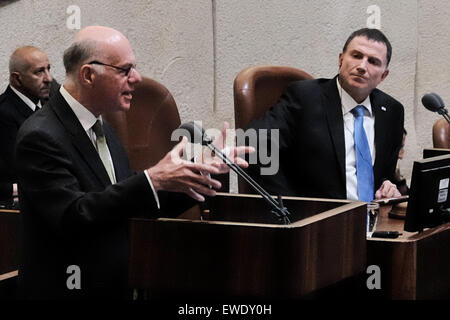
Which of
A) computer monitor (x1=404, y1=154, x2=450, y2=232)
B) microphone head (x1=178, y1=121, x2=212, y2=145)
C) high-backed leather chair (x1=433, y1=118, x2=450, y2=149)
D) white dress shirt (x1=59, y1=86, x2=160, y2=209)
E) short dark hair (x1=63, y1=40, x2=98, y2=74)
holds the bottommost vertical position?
computer monitor (x1=404, y1=154, x2=450, y2=232)

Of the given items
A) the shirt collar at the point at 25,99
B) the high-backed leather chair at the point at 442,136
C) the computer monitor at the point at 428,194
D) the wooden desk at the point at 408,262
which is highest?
the shirt collar at the point at 25,99

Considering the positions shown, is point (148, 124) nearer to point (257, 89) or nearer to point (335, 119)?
point (257, 89)

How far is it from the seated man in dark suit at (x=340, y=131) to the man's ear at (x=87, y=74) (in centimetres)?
124

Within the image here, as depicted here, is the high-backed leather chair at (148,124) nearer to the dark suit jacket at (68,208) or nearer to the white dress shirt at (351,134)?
the white dress shirt at (351,134)

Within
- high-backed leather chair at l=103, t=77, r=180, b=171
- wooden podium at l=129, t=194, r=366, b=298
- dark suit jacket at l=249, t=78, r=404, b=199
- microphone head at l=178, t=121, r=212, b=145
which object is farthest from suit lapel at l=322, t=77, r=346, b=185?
microphone head at l=178, t=121, r=212, b=145

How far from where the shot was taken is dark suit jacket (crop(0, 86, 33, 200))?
4266mm

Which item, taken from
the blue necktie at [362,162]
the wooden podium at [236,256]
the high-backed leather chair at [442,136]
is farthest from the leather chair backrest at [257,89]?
the wooden podium at [236,256]

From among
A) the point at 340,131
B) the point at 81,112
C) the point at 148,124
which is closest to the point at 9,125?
the point at 148,124

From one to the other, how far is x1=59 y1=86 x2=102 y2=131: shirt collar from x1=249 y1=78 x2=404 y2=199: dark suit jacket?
1184mm

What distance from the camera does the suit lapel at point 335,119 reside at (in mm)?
3713

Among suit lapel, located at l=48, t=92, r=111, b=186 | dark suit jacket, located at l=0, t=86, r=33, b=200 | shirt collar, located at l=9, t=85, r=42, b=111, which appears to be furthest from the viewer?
shirt collar, located at l=9, t=85, r=42, b=111

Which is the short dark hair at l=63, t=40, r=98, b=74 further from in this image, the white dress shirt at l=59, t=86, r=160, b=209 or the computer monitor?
the computer monitor

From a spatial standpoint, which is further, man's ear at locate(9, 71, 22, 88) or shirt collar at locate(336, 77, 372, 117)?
man's ear at locate(9, 71, 22, 88)
